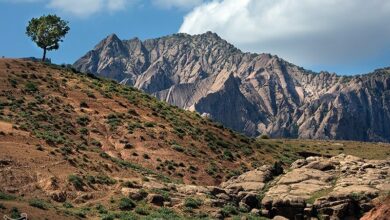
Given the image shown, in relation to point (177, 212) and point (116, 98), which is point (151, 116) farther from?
point (177, 212)

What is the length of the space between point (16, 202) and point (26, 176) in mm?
8757

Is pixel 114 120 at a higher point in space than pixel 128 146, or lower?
higher

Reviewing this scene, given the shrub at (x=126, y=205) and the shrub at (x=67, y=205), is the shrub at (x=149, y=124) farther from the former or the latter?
the shrub at (x=67, y=205)

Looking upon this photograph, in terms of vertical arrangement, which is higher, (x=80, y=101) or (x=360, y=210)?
(x=80, y=101)

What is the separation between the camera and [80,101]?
286 ft

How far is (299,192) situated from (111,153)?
93.6 ft

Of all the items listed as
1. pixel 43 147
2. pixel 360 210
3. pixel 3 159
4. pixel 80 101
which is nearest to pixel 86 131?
pixel 80 101

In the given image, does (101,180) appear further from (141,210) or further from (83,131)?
(83,131)

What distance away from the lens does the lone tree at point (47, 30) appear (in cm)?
11294

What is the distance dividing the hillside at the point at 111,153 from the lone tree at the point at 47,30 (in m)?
8.10

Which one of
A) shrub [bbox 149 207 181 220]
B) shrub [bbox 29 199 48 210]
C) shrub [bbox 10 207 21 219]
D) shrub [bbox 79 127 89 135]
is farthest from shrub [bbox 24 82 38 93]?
shrub [bbox 10 207 21 219]

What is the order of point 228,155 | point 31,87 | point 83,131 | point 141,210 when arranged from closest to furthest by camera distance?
1. point 141,210
2. point 83,131
3. point 228,155
4. point 31,87

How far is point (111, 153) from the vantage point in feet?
230

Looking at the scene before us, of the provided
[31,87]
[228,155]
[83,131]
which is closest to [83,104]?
[31,87]
